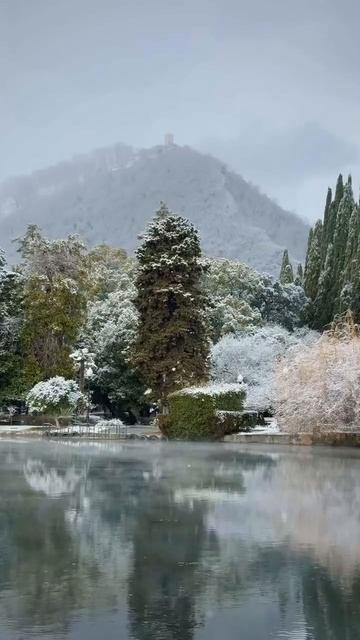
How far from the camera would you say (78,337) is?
42.6 m

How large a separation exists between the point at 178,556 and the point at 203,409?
67.2 ft

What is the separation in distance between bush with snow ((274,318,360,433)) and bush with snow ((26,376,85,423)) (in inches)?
409

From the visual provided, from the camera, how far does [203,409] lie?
1115 inches

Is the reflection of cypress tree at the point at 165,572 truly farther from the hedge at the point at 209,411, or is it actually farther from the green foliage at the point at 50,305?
the green foliage at the point at 50,305

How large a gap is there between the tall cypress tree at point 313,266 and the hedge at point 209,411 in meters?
29.6

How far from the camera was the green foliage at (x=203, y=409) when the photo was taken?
Result: 2828 cm

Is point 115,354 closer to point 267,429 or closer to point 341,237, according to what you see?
point 267,429

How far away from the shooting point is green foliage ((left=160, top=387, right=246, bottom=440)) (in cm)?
2828

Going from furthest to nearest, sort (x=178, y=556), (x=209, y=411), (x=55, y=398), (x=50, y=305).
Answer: (x=50, y=305) → (x=55, y=398) → (x=209, y=411) → (x=178, y=556)

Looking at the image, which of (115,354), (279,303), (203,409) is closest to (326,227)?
(279,303)

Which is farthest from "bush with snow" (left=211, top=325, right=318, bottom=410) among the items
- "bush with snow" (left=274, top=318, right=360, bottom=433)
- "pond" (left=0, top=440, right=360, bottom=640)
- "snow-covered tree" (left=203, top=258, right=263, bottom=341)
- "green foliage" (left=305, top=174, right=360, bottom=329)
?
"pond" (left=0, top=440, right=360, bottom=640)

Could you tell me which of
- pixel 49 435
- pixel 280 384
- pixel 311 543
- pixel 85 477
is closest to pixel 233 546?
pixel 311 543

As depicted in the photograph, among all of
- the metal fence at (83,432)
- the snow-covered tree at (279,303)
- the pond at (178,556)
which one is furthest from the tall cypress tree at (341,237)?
the pond at (178,556)

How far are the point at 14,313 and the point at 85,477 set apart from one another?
27090 millimetres
